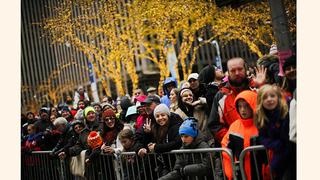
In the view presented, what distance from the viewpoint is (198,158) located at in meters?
4.62

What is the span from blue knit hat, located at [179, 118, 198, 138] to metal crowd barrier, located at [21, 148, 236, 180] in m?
0.15

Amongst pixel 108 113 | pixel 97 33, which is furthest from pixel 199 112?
pixel 97 33

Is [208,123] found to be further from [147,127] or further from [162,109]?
[147,127]

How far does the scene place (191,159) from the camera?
4.71m

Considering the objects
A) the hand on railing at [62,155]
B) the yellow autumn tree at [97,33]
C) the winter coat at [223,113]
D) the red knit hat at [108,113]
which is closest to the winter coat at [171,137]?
the winter coat at [223,113]

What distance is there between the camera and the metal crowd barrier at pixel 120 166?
4.51 m

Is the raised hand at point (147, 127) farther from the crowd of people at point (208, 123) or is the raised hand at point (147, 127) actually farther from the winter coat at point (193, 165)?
the winter coat at point (193, 165)

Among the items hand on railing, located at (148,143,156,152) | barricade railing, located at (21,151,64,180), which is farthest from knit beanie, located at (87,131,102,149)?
barricade railing, located at (21,151,64,180)

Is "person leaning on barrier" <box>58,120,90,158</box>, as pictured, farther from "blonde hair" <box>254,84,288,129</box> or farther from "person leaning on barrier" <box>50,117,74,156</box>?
"blonde hair" <box>254,84,288,129</box>

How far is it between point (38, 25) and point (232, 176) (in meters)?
4.67

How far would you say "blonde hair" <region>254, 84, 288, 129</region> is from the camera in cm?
375

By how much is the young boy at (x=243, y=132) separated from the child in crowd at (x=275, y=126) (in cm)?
22

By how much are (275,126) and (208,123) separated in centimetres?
90
